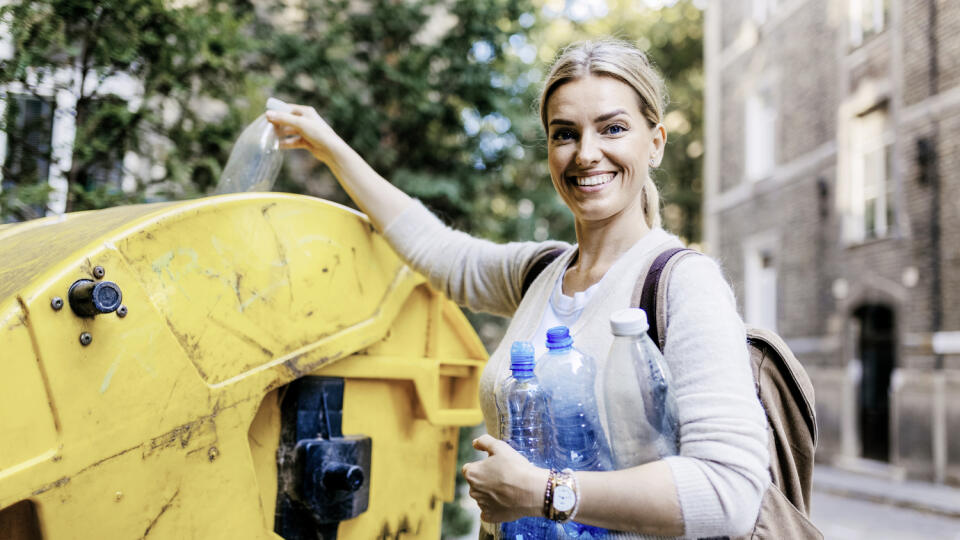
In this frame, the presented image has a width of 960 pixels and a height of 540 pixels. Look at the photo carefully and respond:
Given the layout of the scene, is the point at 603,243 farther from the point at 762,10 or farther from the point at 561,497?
the point at 762,10

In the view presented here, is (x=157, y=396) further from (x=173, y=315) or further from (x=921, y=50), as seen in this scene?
(x=921, y=50)

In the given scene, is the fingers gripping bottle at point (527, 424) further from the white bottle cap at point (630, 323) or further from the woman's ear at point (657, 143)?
the woman's ear at point (657, 143)

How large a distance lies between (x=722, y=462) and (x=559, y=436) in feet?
1.07

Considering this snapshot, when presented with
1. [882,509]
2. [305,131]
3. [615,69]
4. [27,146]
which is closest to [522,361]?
[615,69]

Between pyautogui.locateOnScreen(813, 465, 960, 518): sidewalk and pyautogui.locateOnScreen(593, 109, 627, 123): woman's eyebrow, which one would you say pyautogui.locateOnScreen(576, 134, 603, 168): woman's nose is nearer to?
pyautogui.locateOnScreen(593, 109, 627, 123): woman's eyebrow

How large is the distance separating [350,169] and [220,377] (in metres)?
0.79

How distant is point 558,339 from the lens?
1524 millimetres

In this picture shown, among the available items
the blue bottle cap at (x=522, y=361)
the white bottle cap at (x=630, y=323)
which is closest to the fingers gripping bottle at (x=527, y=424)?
the blue bottle cap at (x=522, y=361)

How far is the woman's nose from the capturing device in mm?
1655

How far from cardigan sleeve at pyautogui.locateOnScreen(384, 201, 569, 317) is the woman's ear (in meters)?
0.51

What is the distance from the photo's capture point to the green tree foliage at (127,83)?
9.02ft

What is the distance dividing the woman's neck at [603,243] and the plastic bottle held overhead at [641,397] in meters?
0.34

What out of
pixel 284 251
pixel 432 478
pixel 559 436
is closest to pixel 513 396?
pixel 559 436

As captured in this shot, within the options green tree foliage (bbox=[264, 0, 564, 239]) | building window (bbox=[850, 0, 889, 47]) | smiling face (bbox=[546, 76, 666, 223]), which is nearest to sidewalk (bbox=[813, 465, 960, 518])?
green tree foliage (bbox=[264, 0, 564, 239])
